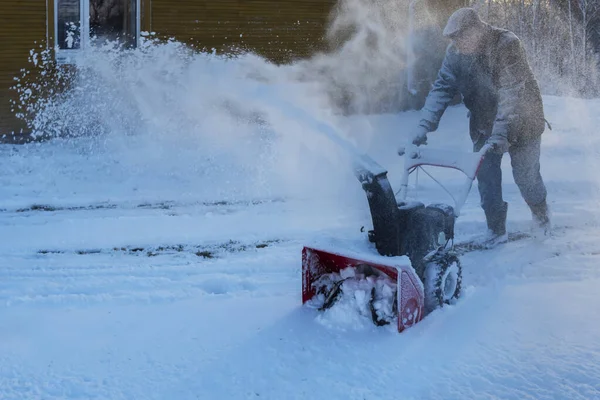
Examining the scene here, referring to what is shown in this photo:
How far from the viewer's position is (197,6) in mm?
12422

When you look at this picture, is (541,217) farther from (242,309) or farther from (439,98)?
(242,309)

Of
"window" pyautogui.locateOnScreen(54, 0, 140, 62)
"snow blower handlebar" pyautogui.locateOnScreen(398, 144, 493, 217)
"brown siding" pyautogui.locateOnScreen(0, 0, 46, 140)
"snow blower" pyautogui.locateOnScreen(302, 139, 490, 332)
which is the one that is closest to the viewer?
"snow blower" pyautogui.locateOnScreen(302, 139, 490, 332)

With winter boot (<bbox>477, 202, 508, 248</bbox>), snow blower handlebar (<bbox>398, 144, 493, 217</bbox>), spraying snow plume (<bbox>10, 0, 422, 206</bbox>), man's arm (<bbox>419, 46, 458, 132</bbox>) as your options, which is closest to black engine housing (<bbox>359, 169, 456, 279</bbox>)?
snow blower handlebar (<bbox>398, 144, 493, 217</bbox>)

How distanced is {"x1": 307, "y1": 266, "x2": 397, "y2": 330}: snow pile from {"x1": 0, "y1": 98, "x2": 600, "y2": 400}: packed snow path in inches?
1.2

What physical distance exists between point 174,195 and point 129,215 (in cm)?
99

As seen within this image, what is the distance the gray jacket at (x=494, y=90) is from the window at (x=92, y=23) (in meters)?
6.58

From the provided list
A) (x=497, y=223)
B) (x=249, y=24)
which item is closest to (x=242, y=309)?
(x=497, y=223)

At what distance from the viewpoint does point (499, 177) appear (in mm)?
7352

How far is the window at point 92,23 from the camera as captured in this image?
1169 cm

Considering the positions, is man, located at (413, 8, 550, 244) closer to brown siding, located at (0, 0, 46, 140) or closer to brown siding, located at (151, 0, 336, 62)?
brown siding, located at (151, 0, 336, 62)

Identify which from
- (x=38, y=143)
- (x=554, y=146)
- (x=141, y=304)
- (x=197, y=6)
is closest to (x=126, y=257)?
(x=141, y=304)

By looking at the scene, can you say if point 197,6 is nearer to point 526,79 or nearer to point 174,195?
point 174,195

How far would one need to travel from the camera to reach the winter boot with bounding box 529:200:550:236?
7.51 metres

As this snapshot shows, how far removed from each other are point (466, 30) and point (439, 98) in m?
0.64
